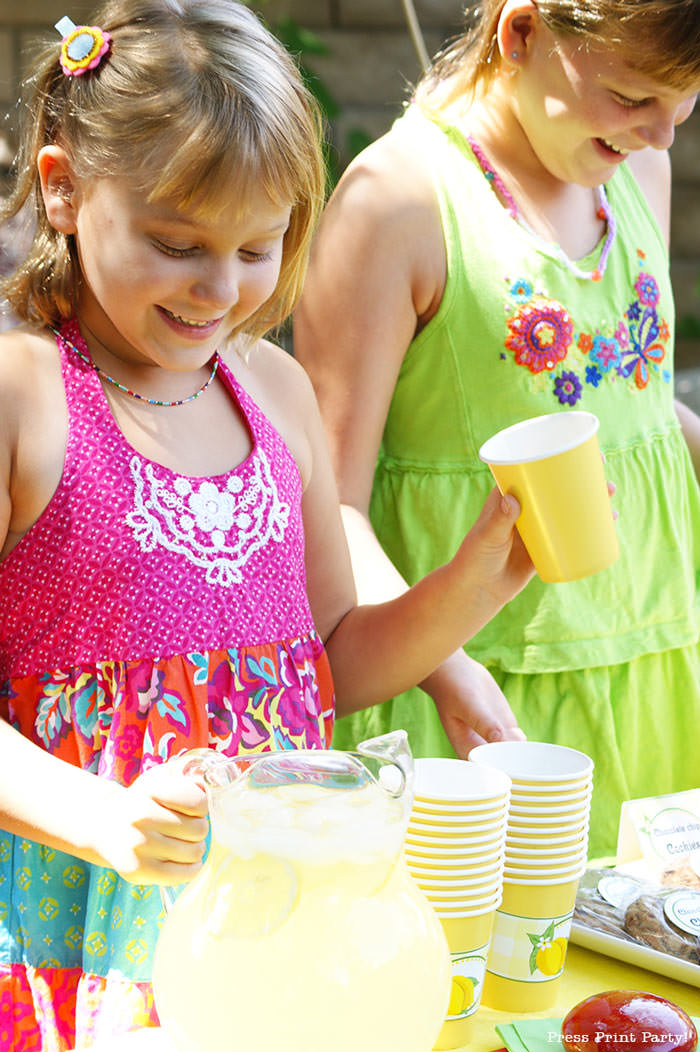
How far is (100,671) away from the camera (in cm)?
114

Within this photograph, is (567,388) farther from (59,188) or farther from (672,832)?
(59,188)

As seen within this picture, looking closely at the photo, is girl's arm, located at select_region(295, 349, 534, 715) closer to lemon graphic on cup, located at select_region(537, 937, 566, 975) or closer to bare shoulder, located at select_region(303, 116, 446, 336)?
bare shoulder, located at select_region(303, 116, 446, 336)

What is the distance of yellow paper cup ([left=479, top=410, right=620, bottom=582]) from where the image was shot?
111 centimetres

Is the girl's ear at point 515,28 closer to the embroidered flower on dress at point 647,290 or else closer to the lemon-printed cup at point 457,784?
the embroidered flower on dress at point 647,290

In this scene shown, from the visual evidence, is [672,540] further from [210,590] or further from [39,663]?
[39,663]

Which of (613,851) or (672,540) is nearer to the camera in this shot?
(613,851)

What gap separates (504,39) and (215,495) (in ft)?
2.46

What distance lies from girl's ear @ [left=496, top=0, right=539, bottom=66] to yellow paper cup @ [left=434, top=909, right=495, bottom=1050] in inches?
42.4

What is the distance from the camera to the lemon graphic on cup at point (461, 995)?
0.96 meters

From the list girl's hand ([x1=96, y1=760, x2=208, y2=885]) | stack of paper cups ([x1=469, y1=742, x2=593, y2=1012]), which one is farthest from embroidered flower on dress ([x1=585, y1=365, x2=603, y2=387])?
girl's hand ([x1=96, y1=760, x2=208, y2=885])

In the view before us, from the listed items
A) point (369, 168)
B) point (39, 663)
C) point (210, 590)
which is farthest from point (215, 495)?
point (369, 168)

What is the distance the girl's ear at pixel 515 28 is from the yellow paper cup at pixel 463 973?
1.08 meters

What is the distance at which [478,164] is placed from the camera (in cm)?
166

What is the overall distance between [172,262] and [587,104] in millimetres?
684
